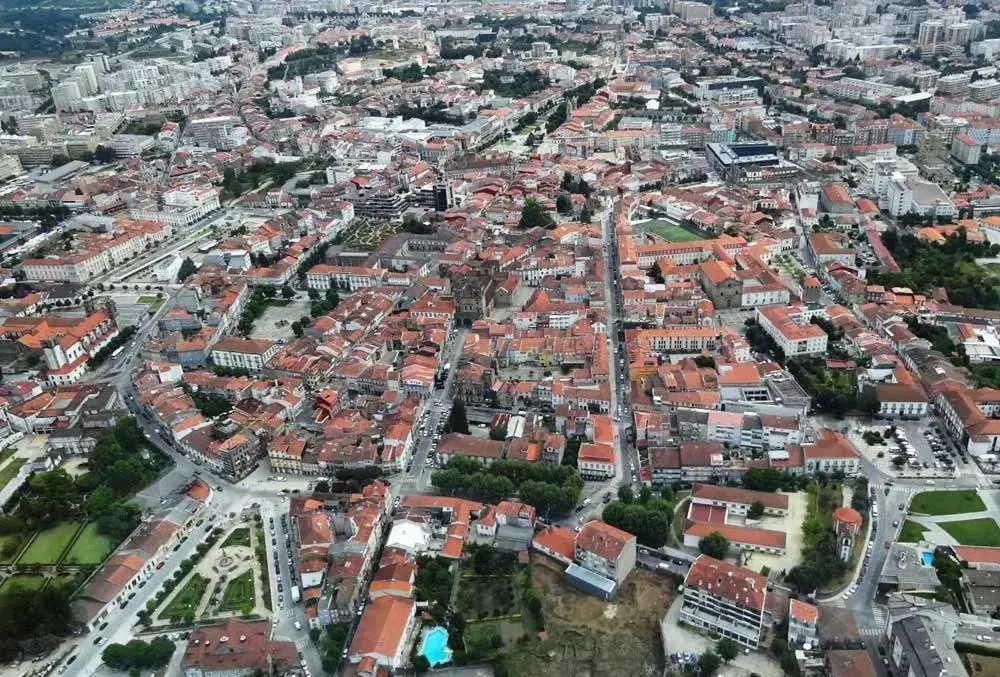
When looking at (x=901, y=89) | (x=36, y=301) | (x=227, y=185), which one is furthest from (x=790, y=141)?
(x=36, y=301)

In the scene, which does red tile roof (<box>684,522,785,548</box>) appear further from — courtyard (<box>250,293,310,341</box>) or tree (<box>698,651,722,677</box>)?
courtyard (<box>250,293,310,341</box>)

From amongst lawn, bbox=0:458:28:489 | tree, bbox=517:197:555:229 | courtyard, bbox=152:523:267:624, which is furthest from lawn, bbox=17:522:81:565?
tree, bbox=517:197:555:229

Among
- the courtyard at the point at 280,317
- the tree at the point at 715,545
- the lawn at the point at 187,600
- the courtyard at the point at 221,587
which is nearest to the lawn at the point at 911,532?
the tree at the point at 715,545

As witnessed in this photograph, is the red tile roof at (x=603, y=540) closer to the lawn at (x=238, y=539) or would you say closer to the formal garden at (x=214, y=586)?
the formal garden at (x=214, y=586)

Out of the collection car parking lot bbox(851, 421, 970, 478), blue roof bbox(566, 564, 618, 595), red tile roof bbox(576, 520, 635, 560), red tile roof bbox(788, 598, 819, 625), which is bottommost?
car parking lot bbox(851, 421, 970, 478)

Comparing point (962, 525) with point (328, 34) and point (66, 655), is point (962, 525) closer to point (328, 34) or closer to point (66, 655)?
point (66, 655)
